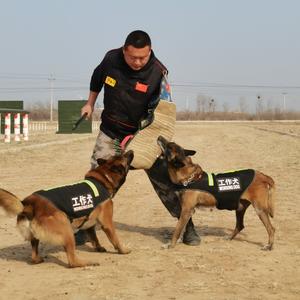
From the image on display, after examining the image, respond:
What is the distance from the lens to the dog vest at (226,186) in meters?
7.14

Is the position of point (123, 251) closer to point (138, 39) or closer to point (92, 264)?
point (92, 264)

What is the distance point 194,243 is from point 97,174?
4.95ft

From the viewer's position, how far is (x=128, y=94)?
23.1ft

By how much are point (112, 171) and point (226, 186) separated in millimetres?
1419

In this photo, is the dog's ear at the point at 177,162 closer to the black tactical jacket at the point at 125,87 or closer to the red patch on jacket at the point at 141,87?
the black tactical jacket at the point at 125,87

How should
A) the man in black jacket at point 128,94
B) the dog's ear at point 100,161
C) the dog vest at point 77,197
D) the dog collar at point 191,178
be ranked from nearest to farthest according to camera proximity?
the dog vest at point 77,197 → the man in black jacket at point 128,94 → the dog's ear at point 100,161 → the dog collar at point 191,178

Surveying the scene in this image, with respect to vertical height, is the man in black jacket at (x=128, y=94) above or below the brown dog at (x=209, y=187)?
above

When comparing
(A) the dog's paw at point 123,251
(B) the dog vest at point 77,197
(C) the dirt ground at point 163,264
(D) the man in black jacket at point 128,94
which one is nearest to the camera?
(C) the dirt ground at point 163,264

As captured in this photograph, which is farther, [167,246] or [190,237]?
[190,237]

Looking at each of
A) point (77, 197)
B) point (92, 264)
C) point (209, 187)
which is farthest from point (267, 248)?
point (77, 197)

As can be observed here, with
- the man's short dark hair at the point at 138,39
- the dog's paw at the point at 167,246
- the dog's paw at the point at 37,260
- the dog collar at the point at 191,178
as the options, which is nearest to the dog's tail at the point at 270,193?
the dog collar at the point at 191,178

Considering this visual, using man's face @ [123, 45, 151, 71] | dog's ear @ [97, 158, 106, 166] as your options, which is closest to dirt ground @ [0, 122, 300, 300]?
dog's ear @ [97, 158, 106, 166]

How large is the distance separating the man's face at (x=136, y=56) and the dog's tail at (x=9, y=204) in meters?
2.09

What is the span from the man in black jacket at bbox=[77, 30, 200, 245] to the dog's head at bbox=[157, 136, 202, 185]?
0.16 m
